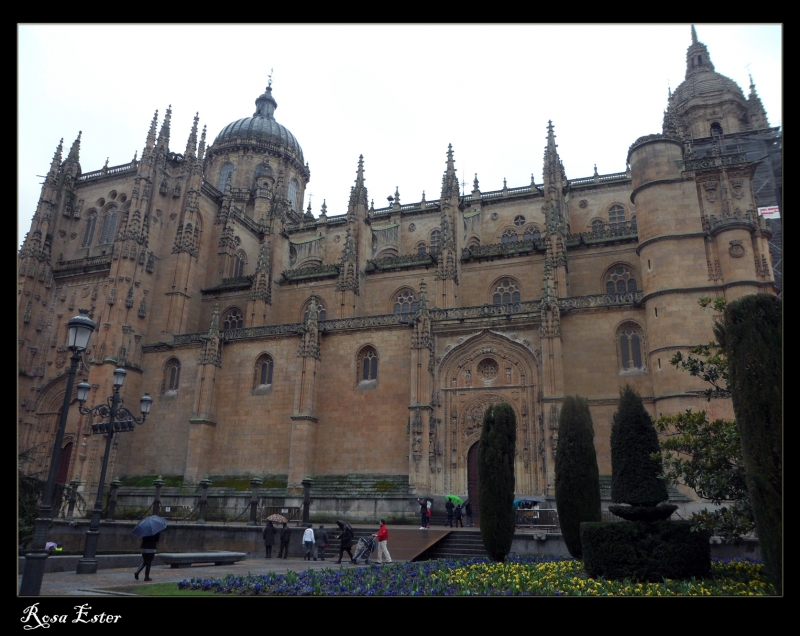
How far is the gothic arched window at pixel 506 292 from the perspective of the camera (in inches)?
1380

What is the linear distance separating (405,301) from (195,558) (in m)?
24.0

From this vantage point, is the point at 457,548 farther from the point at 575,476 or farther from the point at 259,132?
the point at 259,132

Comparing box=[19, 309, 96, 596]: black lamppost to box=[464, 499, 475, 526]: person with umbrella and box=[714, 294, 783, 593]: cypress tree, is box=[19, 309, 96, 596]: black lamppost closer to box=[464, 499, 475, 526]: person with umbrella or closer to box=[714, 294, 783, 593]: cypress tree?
box=[714, 294, 783, 593]: cypress tree

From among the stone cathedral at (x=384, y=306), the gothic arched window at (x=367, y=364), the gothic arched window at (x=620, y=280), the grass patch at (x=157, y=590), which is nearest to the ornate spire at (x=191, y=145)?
the stone cathedral at (x=384, y=306)

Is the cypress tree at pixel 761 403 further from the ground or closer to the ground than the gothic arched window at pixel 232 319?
closer to the ground

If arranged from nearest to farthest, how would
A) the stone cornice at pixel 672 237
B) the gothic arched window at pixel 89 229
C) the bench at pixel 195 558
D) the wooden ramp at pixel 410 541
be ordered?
the bench at pixel 195 558, the wooden ramp at pixel 410 541, the stone cornice at pixel 672 237, the gothic arched window at pixel 89 229

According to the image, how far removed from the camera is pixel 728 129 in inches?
1799

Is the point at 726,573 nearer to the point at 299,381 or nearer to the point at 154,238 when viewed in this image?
the point at 299,381

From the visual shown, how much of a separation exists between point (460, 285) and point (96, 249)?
26.2 metres

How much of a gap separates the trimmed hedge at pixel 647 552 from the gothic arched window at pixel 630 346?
15.8m

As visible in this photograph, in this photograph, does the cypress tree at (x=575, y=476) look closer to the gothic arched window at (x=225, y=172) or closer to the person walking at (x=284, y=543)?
the person walking at (x=284, y=543)

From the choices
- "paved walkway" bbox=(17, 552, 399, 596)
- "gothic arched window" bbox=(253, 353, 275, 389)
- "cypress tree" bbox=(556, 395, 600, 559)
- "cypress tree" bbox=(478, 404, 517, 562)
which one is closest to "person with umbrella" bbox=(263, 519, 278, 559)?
"paved walkway" bbox=(17, 552, 399, 596)

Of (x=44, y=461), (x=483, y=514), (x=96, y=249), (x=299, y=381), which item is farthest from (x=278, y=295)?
(x=483, y=514)

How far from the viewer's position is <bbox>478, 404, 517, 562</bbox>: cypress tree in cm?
1534
